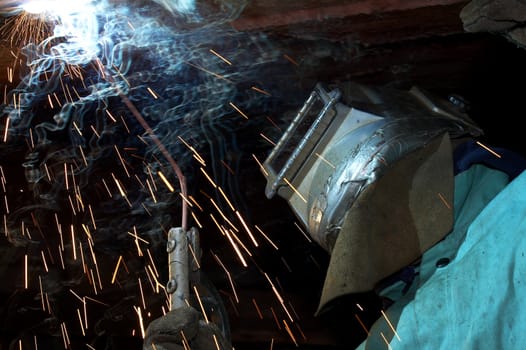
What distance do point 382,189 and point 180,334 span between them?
122 centimetres

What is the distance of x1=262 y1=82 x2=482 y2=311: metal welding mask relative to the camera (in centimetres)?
238

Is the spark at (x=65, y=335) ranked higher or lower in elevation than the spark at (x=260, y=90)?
lower

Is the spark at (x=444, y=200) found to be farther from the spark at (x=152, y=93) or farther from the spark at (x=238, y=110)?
the spark at (x=152, y=93)

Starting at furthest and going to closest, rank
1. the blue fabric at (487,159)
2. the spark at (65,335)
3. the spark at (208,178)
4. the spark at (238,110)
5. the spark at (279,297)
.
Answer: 1. the spark at (65,335)
2. the spark at (279,297)
3. the spark at (208,178)
4. the spark at (238,110)
5. the blue fabric at (487,159)

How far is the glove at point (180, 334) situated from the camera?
7.38 ft

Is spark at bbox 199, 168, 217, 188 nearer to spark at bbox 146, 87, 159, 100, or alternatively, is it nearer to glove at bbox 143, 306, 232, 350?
spark at bbox 146, 87, 159, 100

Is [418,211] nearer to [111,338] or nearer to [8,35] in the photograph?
[8,35]

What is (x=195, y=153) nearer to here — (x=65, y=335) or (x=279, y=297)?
(x=279, y=297)

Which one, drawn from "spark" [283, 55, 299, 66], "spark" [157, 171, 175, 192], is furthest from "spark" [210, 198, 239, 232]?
"spark" [283, 55, 299, 66]

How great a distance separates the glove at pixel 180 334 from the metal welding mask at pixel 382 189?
2.03ft

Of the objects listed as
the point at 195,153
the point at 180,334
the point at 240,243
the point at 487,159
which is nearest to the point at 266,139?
the point at 195,153

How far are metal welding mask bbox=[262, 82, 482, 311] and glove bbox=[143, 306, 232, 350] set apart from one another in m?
0.62

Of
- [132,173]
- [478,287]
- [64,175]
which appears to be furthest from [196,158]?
[478,287]

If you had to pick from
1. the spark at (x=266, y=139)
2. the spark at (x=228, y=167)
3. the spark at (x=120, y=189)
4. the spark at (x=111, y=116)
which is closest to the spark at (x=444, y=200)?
the spark at (x=266, y=139)
